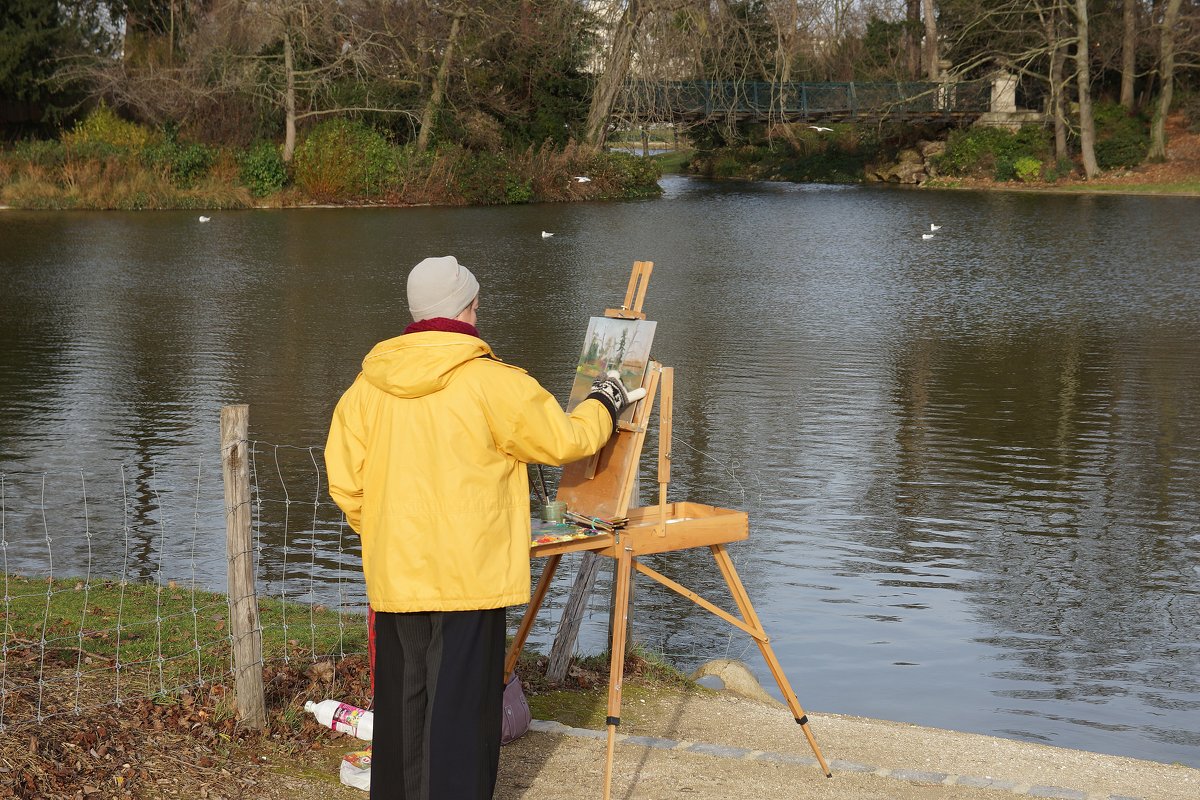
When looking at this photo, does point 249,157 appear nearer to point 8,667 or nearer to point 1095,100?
point 1095,100

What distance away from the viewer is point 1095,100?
4884cm

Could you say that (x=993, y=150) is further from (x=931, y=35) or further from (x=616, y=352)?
(x=616, y=352)

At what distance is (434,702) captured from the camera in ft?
12.7

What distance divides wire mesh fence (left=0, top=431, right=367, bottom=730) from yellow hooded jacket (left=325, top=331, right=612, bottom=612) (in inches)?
55.4

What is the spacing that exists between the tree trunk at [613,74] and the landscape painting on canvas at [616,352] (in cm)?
3672

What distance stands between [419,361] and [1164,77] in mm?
44909

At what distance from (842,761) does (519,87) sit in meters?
40.2

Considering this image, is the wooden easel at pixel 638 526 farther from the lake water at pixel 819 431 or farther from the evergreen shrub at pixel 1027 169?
the evergreen shrub at pixel 1027 169

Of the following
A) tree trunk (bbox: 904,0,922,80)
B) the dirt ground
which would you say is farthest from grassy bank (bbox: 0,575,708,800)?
tree trunk (bbox: 904,0,922,80)

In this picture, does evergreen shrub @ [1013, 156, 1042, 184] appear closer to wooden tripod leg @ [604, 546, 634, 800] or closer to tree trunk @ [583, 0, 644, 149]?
tree trunk @ [583, 0, 644, 149]

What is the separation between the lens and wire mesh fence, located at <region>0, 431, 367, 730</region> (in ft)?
17.1

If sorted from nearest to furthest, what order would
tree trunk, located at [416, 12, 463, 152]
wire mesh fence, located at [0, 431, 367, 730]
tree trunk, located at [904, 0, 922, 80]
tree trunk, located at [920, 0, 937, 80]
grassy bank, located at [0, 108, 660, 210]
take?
wire mesh fence, located at [0, 431, 367, 730] < grassy bank, located at [0, 108, 660, 210] < tree trunk, located at [416, 12, 463, 152] < tree trunk, located at [920, 0, 937, 80] < tree trunk, located at [904, 0, 922, 80]

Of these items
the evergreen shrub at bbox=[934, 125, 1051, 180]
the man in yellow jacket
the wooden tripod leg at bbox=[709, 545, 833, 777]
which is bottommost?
the wooden tripod leg at bbox=[709, 545, 833, 777]

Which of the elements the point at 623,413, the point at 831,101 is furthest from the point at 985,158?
the point at 623,413
